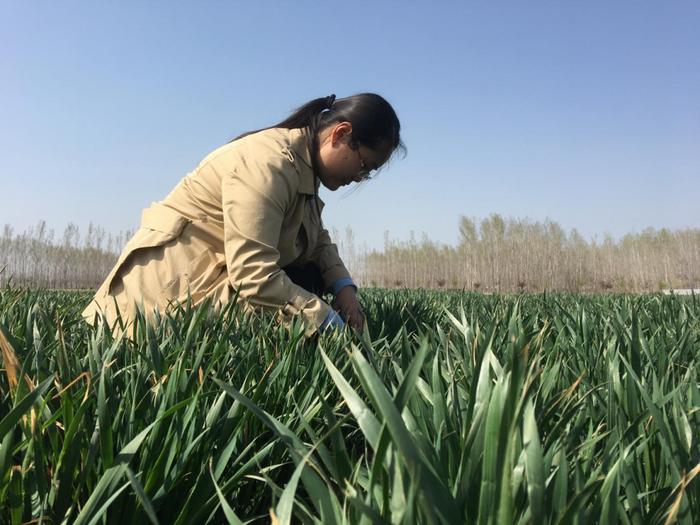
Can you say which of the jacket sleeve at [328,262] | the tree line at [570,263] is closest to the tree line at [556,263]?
the tree line at [570,263]

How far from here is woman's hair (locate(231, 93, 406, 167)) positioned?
7.14 ft

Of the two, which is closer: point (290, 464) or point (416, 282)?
point (290, 464)

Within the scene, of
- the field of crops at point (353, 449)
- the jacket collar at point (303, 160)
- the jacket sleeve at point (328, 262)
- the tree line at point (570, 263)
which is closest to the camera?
the field of crops at point (353, 449)

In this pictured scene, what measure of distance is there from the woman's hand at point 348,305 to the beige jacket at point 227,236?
1.48 ft

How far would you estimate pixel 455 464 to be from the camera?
622 millimetres

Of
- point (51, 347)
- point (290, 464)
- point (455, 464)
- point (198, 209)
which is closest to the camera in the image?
point (455, 464)

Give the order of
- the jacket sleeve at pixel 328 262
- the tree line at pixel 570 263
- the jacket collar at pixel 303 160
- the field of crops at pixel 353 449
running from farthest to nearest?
the tree line at pixel 570 263, the jacket sleeve at pixel 328 262, the jacket collar at pixel 303 160, the field of crops at pixel 353 449

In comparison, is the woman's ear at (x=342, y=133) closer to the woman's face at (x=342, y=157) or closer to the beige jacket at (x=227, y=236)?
the woman's face at (x=342, y=157)

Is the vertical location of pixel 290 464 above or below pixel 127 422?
below

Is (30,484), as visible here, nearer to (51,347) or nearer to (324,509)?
(324,509)

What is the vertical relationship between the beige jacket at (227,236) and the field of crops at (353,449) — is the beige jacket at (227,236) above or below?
above

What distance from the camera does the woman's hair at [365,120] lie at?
218cm

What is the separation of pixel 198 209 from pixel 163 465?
1.59 meters

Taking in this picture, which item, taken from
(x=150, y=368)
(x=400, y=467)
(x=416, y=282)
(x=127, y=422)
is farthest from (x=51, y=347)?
(x=416, y=282)
